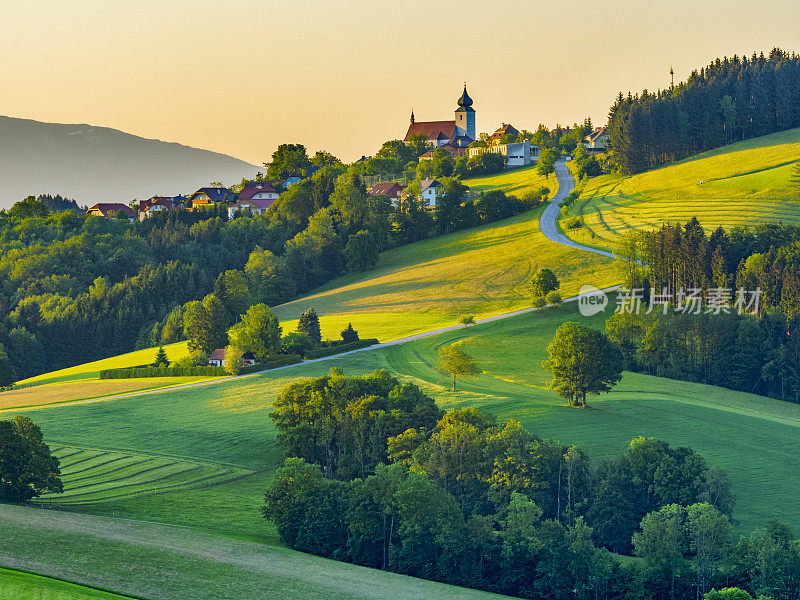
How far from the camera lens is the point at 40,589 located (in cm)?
2966

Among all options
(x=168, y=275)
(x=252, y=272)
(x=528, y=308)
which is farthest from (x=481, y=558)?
(x=168, y=275)

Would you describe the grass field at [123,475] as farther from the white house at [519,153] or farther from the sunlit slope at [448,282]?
the white house at [519,153]

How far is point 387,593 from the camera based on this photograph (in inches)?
1403

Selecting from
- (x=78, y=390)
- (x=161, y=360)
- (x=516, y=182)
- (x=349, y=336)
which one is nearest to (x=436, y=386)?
(x=349, y=336)

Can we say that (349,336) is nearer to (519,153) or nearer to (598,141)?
(519,153)

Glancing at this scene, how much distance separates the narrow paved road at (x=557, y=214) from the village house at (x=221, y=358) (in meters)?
47.6

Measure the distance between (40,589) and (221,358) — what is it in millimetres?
55636

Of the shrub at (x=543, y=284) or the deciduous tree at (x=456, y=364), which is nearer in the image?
the deciduous tree at (x=456, y=364)

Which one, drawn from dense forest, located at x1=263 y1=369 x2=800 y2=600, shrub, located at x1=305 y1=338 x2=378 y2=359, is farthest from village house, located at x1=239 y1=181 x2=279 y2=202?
dense forest, located at x1=263 y1=369 x2=800 y2=600

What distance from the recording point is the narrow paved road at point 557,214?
116 metres

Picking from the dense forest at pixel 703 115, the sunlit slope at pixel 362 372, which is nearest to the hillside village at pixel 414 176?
the dense forest at pixel 703 115

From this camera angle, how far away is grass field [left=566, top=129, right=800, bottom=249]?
376 ft

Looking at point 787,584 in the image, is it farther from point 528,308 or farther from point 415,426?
point 528,308

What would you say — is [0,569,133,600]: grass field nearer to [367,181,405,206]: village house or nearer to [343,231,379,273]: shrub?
[343,231,379,273]: shrub
